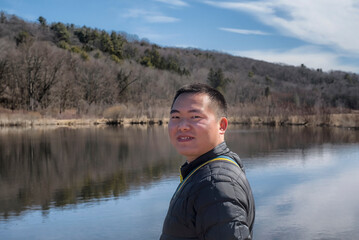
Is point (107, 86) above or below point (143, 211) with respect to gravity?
above

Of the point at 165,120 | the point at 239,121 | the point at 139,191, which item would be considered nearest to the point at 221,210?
the point at 139,191

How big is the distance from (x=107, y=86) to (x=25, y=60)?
10258mm

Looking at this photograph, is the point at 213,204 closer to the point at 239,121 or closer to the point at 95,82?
the point at 239,121

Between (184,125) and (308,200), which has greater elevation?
(184,125)

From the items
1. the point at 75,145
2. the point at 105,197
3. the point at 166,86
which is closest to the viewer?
the point at 105,197

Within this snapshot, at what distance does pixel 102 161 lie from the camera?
12.1 metres

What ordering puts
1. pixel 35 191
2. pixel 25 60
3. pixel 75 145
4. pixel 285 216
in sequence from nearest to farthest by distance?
pixel 285 216 < pixel 35 191 < pixel 75 145 < pixel 25 60

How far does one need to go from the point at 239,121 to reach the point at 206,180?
Result: 29.7 m

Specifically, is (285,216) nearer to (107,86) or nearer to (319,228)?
(319,228)

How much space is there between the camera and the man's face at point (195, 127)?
5.83ft

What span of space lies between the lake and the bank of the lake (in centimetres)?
1290

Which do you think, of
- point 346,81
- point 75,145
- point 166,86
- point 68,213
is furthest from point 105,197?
point 346,81

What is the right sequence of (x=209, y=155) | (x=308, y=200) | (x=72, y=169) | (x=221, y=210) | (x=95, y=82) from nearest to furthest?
1. (x=221, y=210)
2. (x=209, y=155)
3. (x=308, y=200)
4. (x=72, y=169)
5. (x=95, y=82)

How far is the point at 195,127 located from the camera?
177 cm
